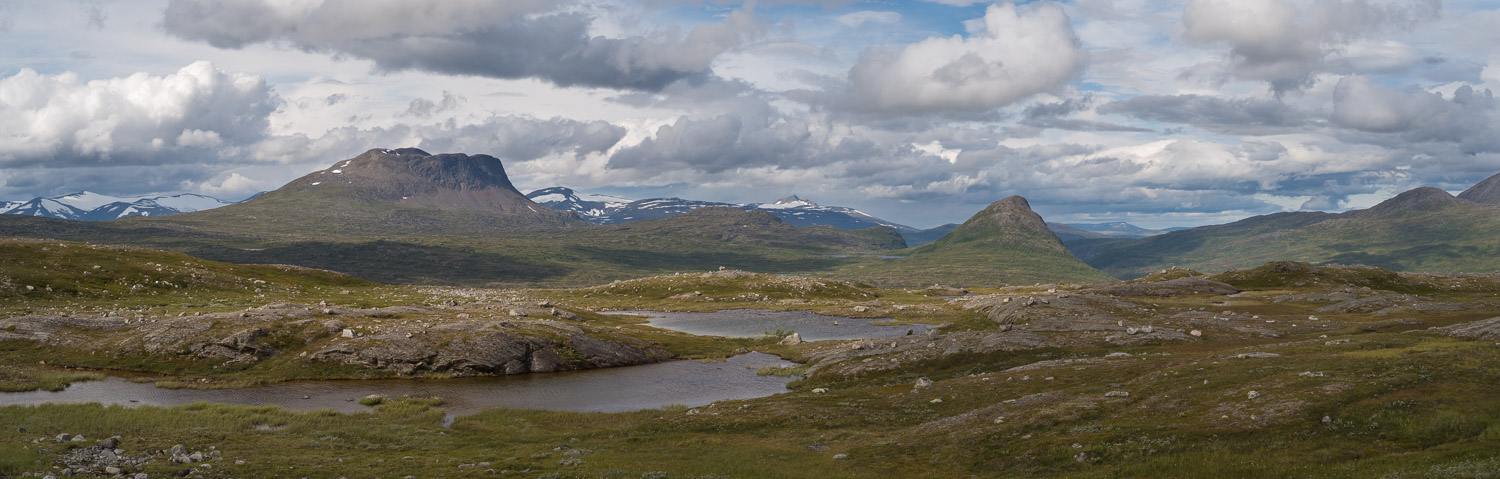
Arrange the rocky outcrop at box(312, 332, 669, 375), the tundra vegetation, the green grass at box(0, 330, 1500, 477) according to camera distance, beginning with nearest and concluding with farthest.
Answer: the green grass at box(0, 330, 1500, 477)
the tundra vegetation
the rocky outcrop at box(312, 332, 669, 375)

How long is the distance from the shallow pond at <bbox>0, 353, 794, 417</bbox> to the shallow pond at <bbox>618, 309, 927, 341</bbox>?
37566mm

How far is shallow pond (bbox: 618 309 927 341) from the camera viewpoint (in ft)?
425

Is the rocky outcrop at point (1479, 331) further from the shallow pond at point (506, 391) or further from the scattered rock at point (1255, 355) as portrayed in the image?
the shallow pond at point (506, 391)

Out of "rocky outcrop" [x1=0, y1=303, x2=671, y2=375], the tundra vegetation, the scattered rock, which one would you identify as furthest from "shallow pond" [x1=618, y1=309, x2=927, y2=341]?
the scattered rock

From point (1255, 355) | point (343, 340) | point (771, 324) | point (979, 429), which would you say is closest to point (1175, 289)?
point (771, 324)

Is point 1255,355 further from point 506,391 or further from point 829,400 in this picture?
point 506,391

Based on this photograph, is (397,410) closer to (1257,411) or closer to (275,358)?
(275,358)

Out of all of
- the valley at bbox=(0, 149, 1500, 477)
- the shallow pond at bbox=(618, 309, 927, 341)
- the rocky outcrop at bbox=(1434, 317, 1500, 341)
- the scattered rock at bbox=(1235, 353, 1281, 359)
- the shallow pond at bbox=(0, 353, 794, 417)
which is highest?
the rocky outcrop at bbox=(1434, 317, 1500, 341)

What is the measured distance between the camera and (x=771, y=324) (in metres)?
148

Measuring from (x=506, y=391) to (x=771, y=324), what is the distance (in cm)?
7826

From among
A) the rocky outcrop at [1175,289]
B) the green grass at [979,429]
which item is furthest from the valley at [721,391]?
the rocky outcrop at [1175,289]

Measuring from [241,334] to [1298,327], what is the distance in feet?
400

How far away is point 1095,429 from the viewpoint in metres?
40.1

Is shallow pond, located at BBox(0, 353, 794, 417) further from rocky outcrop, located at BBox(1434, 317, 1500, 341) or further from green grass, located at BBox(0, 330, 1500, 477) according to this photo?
rocky outcrop, located at BBox(1434, 317, 1500, 341)
